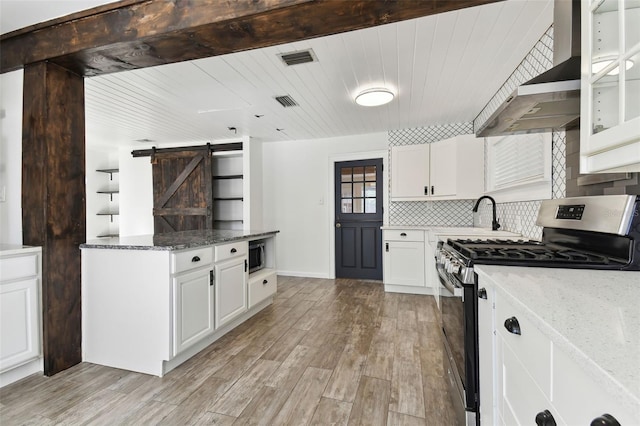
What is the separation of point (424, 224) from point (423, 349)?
7.50 feet

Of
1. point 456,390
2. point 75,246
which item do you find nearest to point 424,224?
point 456,390

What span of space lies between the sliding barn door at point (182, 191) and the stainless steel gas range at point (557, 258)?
13.8 ft

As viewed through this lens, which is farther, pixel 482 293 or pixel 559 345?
pixel 482 293

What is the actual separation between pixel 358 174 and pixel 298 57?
8.82 feet

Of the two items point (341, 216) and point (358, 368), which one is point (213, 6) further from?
point (341, 216)

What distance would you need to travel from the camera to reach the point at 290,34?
1630mm

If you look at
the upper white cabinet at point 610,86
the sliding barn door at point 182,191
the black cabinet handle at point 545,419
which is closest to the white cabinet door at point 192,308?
the black cabinet handle at point 545,419

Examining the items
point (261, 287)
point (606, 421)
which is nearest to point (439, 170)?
point (261, 287)

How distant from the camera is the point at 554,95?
1.19 meters

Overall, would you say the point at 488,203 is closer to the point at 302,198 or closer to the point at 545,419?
the point at 302,198

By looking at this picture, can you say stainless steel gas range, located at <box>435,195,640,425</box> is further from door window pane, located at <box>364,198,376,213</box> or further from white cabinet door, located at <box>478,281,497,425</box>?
door window pane, located at <box>364,198,376,213</box>

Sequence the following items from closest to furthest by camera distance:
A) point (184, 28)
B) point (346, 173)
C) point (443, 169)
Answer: point (184, 28), point (443, 169), point (346, 173)

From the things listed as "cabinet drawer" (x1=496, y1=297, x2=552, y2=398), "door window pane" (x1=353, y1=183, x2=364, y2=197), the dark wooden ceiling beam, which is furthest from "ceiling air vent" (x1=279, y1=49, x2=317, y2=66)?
"door window pane" (x1=353, y1=183, x2=364, y2=197)

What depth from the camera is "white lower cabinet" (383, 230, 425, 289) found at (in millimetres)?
3836
